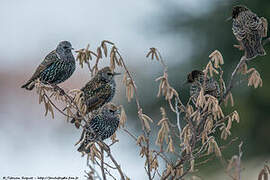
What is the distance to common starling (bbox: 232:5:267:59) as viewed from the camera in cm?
490

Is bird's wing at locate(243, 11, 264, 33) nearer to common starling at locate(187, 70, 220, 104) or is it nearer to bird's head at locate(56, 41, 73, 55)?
common starling at locate(187, 70, 220, 104)

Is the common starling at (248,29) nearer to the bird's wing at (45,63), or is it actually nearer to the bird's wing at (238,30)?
the bird's wing at (238,30)

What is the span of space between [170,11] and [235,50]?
1384 mm

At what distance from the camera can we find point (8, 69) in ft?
53.5

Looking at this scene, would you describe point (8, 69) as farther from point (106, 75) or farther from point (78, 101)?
point (78, 101)

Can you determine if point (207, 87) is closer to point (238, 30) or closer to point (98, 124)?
point (238, 30)

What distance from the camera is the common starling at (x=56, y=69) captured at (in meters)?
4.48

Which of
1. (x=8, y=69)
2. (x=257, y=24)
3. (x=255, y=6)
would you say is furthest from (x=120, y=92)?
(x=257, y=24)

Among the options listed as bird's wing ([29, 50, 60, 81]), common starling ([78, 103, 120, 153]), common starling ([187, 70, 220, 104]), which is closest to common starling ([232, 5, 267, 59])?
common starling ([187, 70, 220, 104])

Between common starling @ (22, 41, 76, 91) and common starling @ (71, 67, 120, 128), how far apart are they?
0.16 meters

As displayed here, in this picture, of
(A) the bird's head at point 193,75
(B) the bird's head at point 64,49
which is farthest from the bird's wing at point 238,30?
(B) the bird's head at point 64,49

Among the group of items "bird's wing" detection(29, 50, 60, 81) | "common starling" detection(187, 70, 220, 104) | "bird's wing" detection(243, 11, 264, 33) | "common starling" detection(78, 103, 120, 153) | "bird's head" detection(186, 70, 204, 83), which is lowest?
"common starling" detection(78, 103, 120, 153)

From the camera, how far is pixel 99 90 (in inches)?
175

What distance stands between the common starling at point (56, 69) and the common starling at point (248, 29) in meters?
1.19
